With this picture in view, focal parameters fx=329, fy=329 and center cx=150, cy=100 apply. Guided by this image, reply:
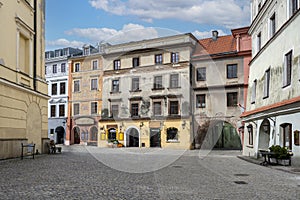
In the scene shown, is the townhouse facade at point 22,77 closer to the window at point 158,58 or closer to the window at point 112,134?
the window at point 158,58

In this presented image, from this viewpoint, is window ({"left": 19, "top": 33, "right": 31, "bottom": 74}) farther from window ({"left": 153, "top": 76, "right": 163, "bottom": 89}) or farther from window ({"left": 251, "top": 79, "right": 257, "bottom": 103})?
window ({"left": 153, "top": 76, "right": 163, "bottom": 89})

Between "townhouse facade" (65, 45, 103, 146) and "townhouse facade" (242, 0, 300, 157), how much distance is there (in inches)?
A: 878

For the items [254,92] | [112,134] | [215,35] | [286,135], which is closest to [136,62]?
[112,134]

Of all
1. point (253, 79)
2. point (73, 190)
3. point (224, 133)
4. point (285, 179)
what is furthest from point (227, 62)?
point (73, 190)

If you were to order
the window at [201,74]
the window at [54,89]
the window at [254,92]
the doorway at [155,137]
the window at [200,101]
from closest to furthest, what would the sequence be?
1. the window at [254,92]
2. the window at [200,101]
3. the doorway at [155,137]
4. the window at [201,74]
5. the window at [54,89]

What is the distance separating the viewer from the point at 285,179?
1055 centimetres

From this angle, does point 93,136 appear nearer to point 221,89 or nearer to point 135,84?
point 135,84

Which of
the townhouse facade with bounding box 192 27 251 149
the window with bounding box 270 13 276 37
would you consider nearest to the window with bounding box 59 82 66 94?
the townhouse facade with bounding box 192 27 251 149

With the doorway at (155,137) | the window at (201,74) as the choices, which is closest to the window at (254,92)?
the window at (201,74)

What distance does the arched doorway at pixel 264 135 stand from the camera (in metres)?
17.8

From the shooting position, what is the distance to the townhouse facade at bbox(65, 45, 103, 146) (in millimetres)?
40344

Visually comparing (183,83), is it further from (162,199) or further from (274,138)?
(162,199)

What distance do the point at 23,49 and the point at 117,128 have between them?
18.9 m

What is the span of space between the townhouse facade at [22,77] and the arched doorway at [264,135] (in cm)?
1288
